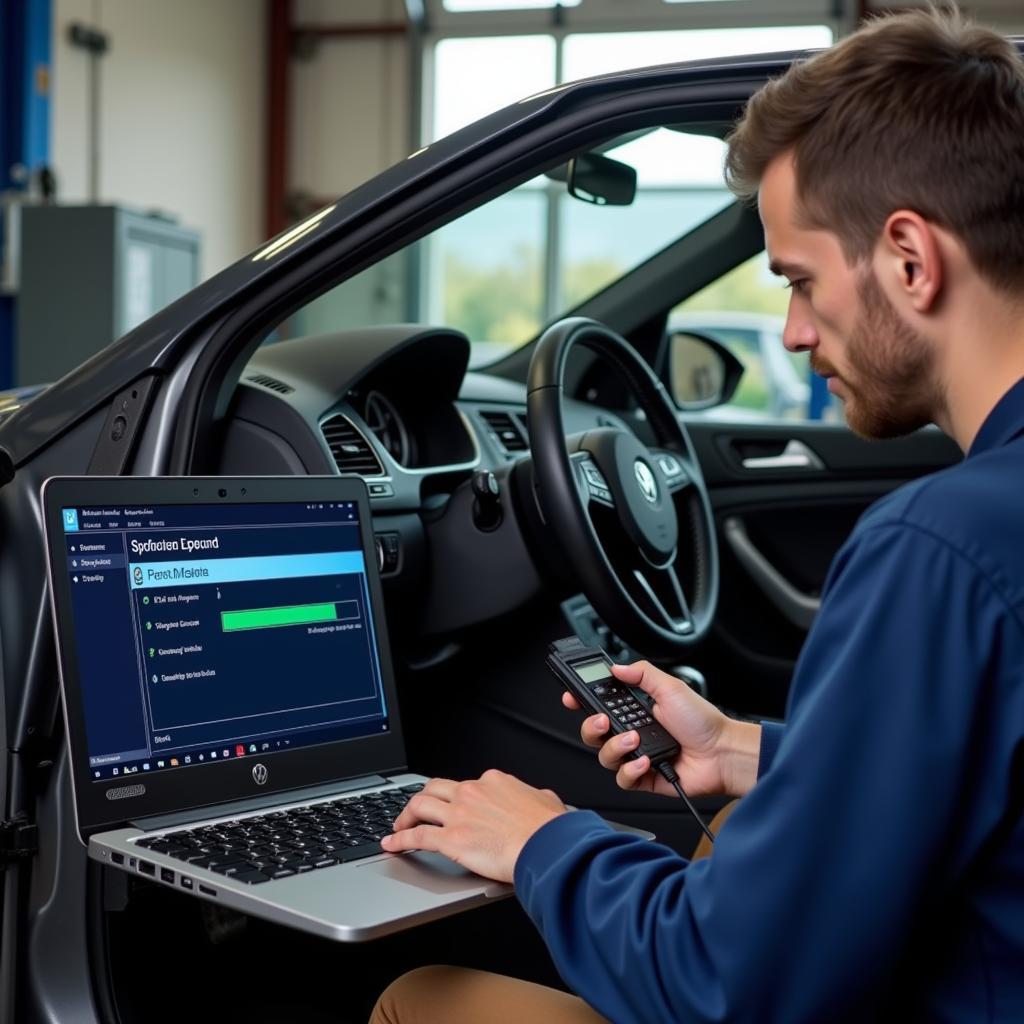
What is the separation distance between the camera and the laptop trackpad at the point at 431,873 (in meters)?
1.01

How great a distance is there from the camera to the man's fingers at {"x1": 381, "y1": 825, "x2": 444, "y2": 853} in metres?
1.02

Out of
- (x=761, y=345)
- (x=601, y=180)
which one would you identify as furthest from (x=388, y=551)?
(x=761, y=345)

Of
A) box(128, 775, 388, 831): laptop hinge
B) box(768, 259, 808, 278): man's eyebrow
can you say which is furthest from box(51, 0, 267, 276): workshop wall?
box(768, 259, 808, 278): man's eyebrow

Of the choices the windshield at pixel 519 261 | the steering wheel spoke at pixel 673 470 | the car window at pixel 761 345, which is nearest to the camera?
the steering wheel spoke at pixel 673 470

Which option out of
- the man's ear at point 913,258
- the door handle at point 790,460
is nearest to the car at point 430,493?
the door handle at point 790,460

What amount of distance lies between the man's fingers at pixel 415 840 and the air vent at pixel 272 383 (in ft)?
2.18

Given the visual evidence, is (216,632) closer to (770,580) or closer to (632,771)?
(632,771)

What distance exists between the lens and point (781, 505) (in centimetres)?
249

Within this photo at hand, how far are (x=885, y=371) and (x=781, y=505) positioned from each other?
5.39 feet

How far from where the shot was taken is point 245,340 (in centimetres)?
145

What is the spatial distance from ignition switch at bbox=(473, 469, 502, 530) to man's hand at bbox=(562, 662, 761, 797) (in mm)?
532

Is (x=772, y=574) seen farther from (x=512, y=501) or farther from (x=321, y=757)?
(x=321, y=757)

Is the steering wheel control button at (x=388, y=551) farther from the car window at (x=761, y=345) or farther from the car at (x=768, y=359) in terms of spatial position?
the car at (x=768, y=359)

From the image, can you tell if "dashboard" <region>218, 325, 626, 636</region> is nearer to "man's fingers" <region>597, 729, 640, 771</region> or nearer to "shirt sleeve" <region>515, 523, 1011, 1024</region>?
"man's fingers" <region>597, 729, 640, 771</region>
